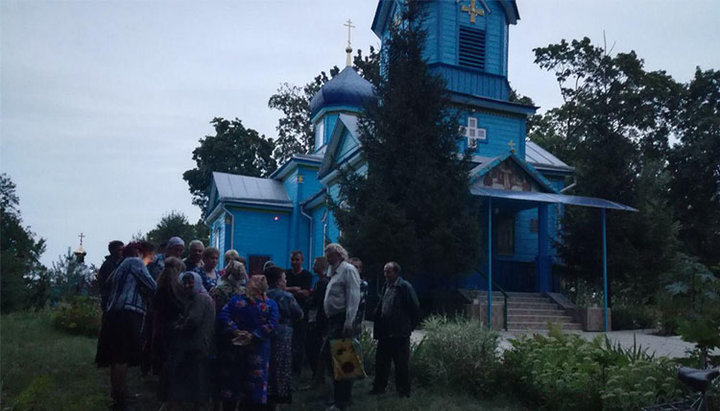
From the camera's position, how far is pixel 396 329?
8.64 meters

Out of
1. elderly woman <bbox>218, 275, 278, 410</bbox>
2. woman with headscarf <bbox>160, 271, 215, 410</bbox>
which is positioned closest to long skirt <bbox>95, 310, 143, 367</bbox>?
woman with headscarf <bbox>160, 271, 215, 410</bbox>

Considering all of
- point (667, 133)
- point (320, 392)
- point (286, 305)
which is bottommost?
point (320, 392)

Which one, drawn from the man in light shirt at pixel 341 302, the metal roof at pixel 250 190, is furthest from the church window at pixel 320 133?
the man in light shirt at pixel 341 302

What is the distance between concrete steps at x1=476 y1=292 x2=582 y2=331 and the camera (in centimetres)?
1736

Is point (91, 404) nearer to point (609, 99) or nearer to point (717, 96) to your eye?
point (609, 99)

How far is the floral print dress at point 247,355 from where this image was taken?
264 inches

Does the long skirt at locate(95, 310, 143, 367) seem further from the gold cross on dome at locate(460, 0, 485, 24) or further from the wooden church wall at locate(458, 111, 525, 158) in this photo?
the gold cross on dome at locate(460, 0, 485, 24)

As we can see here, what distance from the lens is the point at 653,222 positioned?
19.5 metres

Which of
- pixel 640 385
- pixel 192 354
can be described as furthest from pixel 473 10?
pixel 192 354

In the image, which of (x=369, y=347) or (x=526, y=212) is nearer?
(x=369, y=347)

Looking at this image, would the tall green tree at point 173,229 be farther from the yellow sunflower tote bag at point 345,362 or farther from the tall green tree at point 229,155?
the yellow sunflower tote bag at point 345,362

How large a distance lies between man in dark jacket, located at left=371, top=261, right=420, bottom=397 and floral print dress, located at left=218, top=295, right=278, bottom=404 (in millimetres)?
2299

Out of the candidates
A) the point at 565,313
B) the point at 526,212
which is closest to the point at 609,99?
the point at 526,212

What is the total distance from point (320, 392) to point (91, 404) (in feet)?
11.8
